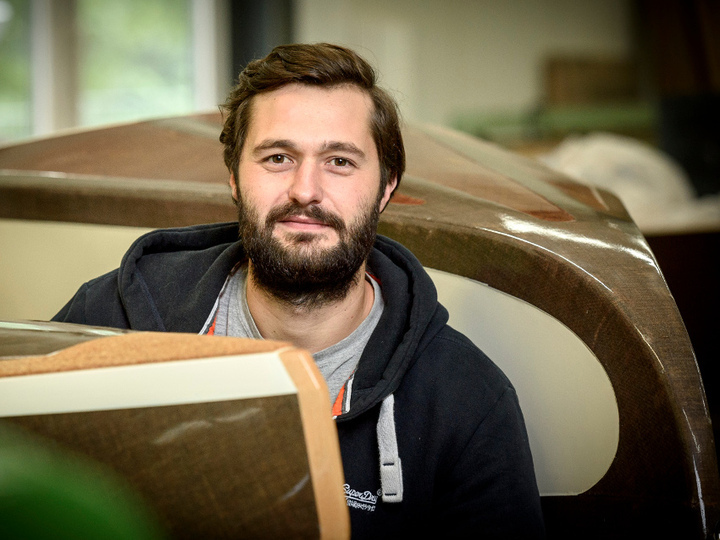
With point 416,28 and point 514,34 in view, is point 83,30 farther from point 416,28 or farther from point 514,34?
point 514,34

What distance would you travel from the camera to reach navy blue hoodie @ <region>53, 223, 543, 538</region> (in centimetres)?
79

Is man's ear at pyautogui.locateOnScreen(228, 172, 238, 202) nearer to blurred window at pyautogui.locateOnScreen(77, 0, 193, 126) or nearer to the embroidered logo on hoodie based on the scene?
the embroidered logo on hoodie

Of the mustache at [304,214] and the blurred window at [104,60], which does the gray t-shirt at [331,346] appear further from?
the blurred window at [104,60]

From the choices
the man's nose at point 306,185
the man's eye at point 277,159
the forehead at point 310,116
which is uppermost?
the forehead at point 310,116

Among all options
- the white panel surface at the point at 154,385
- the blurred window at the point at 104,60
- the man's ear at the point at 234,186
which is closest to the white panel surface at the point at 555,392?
the man's ear at the point at 234,186

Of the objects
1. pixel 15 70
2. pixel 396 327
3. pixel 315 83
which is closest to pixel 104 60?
pixel 15 70

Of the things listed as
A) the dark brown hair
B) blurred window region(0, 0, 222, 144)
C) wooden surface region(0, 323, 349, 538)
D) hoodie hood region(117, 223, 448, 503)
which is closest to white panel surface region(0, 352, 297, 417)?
wooden surface region(0, 323, 349, 538)

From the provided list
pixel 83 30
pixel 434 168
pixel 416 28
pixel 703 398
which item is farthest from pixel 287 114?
pixel 416 28

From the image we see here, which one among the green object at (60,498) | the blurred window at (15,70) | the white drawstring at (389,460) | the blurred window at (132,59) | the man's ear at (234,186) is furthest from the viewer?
the blurred window at (132,59)

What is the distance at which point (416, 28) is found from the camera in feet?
18.8

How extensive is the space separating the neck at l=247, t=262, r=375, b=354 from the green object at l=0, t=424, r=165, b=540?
0.55 m

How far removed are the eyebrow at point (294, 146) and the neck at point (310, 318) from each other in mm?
169

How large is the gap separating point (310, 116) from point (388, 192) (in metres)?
0.21

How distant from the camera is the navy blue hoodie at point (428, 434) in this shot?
0.79 m
